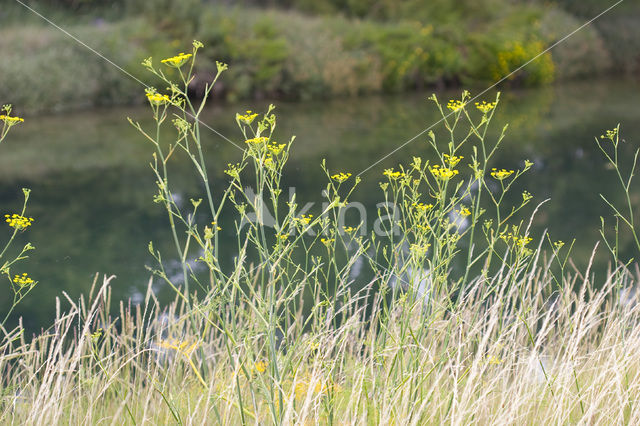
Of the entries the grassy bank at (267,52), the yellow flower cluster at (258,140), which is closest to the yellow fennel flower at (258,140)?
the yellow flower cluster at (258,140)

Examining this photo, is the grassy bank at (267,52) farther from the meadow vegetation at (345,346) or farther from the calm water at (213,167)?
the meadow vegetation at (345,346)

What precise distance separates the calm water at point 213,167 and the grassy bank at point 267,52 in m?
0.64

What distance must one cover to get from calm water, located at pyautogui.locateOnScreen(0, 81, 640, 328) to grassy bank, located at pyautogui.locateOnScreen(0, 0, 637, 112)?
0.64m

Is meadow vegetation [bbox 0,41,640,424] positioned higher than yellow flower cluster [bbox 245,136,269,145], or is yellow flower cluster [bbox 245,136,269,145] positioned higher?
yellow flower cluster [bbox 245,136,269,145]

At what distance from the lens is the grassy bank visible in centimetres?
1176

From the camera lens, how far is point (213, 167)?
8484mm

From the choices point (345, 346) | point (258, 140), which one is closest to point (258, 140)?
point (258, 140)

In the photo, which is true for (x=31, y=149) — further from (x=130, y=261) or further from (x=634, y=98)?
(x=634, y=98)

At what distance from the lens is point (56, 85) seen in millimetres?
11570

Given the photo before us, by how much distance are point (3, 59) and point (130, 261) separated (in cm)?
710

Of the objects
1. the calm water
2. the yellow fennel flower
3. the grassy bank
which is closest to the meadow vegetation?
the yellow fennel flower

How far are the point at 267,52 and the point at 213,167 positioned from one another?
5141 mm

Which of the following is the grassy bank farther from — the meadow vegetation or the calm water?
the meadow vegetation

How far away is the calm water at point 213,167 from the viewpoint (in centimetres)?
577
